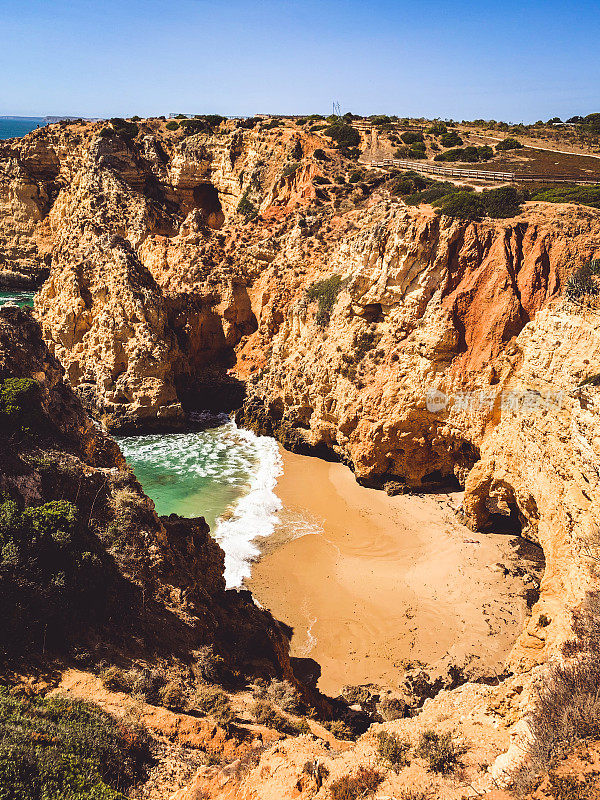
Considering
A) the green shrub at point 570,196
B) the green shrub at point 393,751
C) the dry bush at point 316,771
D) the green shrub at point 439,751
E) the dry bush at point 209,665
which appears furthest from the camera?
the green shrub at point 570,196

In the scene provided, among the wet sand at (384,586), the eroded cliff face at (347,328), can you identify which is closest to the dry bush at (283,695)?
the eroded cliff face at (347,328)

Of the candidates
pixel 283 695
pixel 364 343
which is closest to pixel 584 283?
pixel 364 343

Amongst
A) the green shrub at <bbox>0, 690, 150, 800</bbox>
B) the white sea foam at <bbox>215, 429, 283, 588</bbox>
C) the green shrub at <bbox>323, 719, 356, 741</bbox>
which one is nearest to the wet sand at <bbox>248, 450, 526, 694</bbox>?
the white sea foam at <bbox>215, 429, 283, 588</bbox>

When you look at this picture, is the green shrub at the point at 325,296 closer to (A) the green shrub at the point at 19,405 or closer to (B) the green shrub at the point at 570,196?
(B) the green shrub at the point at 570,196

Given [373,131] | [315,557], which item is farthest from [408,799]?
[373,131]

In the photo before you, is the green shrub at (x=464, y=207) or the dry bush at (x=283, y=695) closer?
the dry bush at (x=283, y=695)

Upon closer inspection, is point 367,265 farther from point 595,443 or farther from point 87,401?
point 87,401
